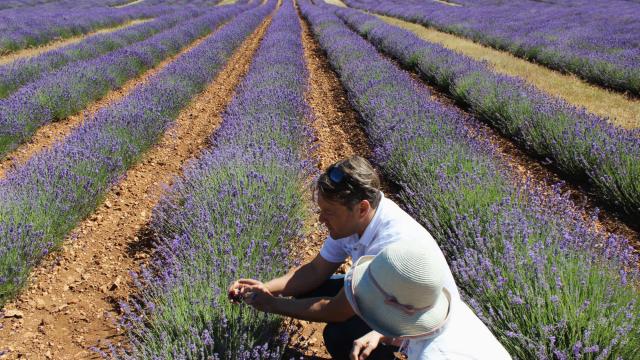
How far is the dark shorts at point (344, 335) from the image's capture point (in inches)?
77.3

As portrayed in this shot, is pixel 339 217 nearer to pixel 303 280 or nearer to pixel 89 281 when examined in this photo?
pixel 303 280

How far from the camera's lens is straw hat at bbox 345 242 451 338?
1262mm

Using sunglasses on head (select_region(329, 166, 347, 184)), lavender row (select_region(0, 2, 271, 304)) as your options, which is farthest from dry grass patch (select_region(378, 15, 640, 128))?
lavender row (select_region(0, 2, 271, 304))

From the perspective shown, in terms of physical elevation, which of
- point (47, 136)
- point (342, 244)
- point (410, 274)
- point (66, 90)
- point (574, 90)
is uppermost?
point (410, 274)

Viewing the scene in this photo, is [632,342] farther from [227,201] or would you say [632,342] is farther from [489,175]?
[227,201]

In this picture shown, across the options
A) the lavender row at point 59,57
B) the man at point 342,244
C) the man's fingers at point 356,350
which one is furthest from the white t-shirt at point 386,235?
the lavender row at point 59,57

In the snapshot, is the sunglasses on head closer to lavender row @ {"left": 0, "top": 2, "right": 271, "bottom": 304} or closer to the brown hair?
the brown hair

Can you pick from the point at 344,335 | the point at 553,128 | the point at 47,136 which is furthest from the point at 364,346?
the point at 47,136

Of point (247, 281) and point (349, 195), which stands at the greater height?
point (349, 195)

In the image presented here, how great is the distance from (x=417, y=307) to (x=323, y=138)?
14.9ft

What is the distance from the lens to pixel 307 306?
1.86 meters

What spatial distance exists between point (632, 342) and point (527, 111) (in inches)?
171

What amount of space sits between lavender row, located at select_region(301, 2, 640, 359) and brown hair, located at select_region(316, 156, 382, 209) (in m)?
0.71

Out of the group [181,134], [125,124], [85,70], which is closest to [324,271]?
[125,124]
